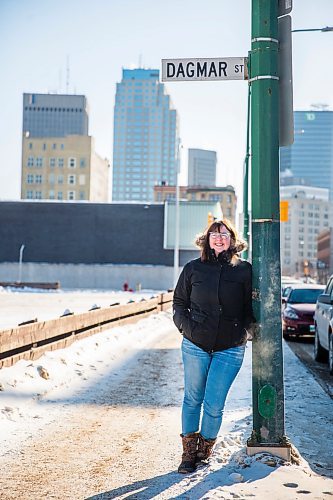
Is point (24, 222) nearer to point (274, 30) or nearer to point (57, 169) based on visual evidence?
point (274, 30)

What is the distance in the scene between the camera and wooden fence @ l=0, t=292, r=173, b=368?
948cm

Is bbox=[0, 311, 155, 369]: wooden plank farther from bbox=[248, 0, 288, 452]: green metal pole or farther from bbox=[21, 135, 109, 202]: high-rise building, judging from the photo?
bbox=[21, 135, 109, 202]: high-rise building

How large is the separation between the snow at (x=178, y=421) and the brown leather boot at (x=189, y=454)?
0.07 metres

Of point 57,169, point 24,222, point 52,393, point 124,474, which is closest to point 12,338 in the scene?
point 52,393

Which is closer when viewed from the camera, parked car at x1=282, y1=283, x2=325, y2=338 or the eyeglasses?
the eyeglasses

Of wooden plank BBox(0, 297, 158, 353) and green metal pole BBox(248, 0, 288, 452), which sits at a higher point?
green metal pole BBox(248, 0, 288, 452)

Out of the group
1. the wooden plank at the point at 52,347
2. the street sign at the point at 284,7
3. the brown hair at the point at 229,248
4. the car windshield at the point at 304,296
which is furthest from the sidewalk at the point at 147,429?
the car windshield at the point at 304,296

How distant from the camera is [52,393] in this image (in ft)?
30.5

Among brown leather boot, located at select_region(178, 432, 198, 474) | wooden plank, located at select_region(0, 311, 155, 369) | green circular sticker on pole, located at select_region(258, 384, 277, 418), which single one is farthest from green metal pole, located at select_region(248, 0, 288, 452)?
wooden plank, located at select_region(0, 311, 155, 369)

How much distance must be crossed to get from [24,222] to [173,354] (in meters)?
61.2

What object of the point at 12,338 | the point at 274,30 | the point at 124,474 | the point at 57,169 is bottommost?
the point at 124,474

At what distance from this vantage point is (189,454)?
5.66m

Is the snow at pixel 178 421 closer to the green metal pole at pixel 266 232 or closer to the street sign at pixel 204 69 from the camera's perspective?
the green metal pole at pixel 266 232

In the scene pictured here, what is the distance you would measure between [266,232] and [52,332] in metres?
6.57
